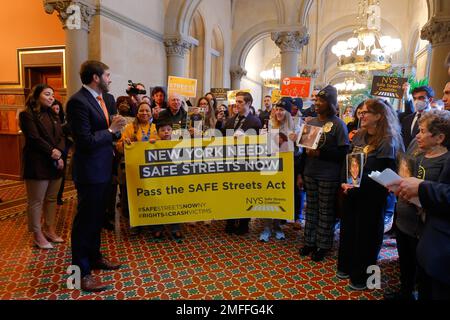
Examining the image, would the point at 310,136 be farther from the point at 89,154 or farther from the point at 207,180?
the point at 89,154

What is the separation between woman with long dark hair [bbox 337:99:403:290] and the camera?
2.63 meters

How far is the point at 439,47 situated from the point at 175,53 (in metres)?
6.05

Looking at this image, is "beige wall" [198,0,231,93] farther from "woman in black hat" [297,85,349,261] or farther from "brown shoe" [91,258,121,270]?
"brown shoe" [91,258,121,270]

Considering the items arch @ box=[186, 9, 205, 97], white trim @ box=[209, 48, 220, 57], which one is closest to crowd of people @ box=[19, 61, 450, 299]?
arch @ box=[186, 9, 205, 97]

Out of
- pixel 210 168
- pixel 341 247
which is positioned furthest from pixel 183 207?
pixel 341 247

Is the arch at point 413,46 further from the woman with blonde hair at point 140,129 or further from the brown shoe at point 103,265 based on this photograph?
the brown shoe at point 103,265

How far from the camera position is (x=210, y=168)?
11.6 ft

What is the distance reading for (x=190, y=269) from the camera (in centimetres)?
316

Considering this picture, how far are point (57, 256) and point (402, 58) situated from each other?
52.0 ft

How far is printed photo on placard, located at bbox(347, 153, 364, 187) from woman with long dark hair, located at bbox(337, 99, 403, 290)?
108 mm

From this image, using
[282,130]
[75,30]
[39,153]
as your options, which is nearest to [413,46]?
[282,130]

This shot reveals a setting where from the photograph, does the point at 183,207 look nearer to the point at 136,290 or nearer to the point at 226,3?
the point at 136,290
